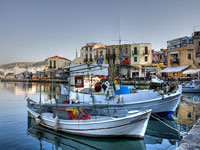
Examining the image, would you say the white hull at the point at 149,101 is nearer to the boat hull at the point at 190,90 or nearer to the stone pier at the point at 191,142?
the stone pier at the point at 191,142

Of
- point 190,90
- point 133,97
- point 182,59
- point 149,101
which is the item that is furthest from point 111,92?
point 182,59

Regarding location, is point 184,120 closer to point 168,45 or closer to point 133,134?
point 133,134

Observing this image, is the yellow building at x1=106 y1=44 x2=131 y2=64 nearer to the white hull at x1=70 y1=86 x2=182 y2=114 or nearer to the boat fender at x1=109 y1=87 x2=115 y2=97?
the white hull at x1=70 y1=86 x2=182 y2=114

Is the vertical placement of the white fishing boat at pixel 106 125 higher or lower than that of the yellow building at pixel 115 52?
lower

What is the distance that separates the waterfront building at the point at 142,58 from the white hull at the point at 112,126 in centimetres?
4049

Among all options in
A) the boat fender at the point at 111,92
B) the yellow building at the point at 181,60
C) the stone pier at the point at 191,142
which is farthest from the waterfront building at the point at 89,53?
the stone pier at the point at 191,142

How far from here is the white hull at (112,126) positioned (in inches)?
349

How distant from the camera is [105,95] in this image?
1415cm

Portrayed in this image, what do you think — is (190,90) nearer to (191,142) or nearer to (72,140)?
(72,140)

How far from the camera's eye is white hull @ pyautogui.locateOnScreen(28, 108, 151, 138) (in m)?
8.86

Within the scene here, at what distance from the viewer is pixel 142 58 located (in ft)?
164

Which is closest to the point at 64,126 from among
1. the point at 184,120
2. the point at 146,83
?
the point at 184,120

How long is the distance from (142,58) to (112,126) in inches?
1694

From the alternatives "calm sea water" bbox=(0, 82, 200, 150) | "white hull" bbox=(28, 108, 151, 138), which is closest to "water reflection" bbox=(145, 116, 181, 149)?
"calm sea water" bbox=(0, 82, 200, 150)
